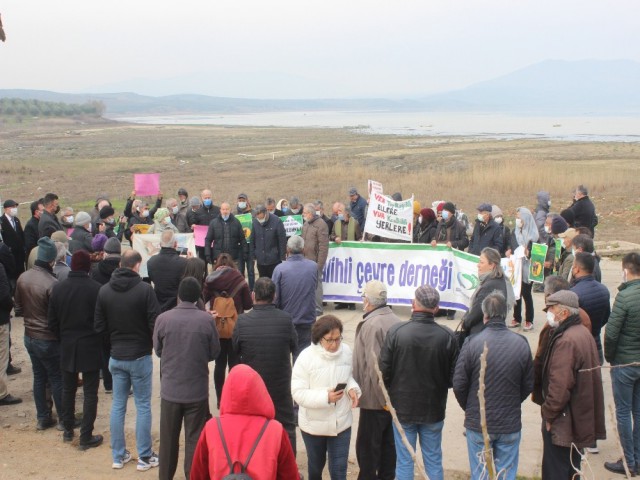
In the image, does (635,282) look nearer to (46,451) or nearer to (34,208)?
(46,451)

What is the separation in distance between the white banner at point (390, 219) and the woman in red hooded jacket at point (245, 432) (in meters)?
9.09

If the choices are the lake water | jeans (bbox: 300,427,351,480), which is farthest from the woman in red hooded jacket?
the lake water

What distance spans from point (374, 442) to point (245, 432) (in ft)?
8.32

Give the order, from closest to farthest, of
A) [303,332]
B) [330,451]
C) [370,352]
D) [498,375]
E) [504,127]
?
[498,375], [330,451], [370,352], [303,332], [504,127]

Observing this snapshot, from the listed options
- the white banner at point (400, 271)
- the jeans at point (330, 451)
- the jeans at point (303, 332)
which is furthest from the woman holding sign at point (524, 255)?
the jeans at point (330, 451)

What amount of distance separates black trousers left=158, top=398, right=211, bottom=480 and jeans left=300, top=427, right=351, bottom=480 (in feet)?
3.67

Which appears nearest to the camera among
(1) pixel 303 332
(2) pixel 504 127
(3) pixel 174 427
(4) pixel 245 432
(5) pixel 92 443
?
(4) pixel 245 432

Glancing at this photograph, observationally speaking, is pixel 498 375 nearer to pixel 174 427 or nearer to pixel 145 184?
pixel 174 427

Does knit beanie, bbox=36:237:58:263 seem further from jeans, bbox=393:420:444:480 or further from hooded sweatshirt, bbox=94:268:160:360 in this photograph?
jeans, bbox=393:420:444:480

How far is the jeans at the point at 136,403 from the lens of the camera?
22.0 feet

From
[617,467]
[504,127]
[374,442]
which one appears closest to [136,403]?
[374,442]

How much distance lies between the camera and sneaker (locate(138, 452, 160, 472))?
6711 mm

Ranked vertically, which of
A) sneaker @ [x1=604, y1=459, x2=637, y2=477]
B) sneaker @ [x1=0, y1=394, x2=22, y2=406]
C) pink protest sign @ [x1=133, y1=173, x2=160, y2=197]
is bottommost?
sneaker @ [x1=0, y1=394, x2=22, y2=406]

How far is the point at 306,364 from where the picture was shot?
541 centimetres
